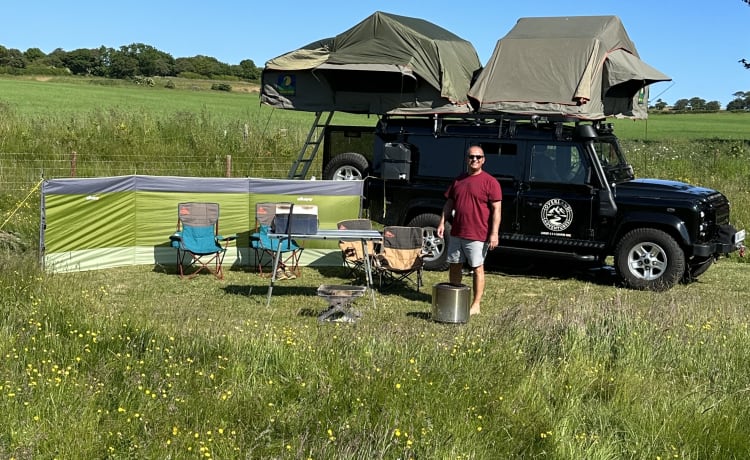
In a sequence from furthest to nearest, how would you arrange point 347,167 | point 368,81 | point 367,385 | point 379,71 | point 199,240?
point 368,81
point 347,167
point 379,71
point 199,240
point 367,385

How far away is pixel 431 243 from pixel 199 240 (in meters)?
3.10

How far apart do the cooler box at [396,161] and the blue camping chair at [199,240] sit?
2260 mm

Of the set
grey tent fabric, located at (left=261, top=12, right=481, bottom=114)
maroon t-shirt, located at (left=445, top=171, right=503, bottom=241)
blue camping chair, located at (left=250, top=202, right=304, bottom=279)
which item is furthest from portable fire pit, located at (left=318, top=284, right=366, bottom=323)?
grey tent fabric, located at (left=261, top=12, right=481, bottom=114)

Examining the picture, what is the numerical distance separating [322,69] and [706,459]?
9.48 metres

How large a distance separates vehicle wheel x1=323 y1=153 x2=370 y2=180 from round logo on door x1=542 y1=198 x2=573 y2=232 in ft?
10.1

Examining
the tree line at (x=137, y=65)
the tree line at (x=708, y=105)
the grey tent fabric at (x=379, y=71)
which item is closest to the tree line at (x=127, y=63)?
the tree line at (x=137, y=65)

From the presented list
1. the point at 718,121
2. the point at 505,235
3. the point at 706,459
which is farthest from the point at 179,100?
the point at 706,459

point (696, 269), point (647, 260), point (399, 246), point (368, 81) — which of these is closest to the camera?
point (647, 260)

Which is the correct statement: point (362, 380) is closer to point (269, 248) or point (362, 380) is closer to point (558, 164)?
point (269, 248)

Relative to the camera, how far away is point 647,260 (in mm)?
10344

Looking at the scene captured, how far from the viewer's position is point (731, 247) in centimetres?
1038

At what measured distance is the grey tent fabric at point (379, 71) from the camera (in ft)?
41.4

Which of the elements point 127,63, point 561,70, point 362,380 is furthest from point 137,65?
point 362,380

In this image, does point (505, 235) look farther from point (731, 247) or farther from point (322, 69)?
point (322, 69)
